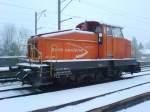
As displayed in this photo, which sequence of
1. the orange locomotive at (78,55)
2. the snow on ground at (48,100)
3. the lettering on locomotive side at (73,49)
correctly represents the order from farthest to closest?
the lettering on locomotive side at (73,49), the orange locomotive at (78,55), the snow on ground at (48,100)

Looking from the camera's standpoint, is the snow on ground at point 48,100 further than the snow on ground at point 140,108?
Yes

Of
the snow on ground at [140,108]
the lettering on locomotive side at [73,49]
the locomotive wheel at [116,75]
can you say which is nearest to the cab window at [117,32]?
the locomotive wheel at [116,75]

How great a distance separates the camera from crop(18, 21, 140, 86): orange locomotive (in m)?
11.7

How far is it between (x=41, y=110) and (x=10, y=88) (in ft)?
16.3

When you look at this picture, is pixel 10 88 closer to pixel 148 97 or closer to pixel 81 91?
pixel 81 91

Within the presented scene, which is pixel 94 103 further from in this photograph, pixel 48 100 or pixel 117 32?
pixel 117 32

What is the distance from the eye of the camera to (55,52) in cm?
1230

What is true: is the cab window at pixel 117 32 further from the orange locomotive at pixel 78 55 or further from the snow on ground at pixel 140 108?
the snow on ground at pixel 140 108

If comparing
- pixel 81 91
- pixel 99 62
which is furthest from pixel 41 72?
pixel 99 62

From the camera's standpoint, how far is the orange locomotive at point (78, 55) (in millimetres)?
11688

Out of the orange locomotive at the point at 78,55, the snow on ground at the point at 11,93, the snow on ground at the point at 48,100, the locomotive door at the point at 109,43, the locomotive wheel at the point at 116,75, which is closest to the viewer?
the snow on ground at the point at 48,100

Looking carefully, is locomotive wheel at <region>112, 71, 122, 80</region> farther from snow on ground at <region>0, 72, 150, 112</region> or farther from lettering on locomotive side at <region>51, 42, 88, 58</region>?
snow on ground at <region>0, 72, 150, 112</region>

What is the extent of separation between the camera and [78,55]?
43.4 ft

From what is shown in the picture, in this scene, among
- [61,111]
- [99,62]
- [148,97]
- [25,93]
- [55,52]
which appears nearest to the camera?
[61,111]
